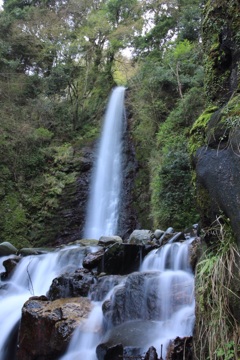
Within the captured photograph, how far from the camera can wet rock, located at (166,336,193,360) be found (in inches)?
157

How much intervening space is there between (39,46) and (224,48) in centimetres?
1824

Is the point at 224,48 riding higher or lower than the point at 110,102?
lower

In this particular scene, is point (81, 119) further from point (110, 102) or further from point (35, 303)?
point (35, 303)

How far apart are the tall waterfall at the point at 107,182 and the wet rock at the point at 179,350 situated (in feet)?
32.7

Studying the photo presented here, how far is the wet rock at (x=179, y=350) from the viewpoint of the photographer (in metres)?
4.00

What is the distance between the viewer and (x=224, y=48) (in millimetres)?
4414

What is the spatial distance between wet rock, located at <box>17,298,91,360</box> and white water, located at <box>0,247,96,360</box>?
1.42 m

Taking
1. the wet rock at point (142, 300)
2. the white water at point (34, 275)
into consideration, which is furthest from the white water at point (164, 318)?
the white water at point (34, 275)

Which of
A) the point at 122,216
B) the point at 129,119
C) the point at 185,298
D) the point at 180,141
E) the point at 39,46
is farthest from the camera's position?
the point at 39,46

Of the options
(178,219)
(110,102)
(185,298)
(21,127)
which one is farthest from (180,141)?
(110,102)

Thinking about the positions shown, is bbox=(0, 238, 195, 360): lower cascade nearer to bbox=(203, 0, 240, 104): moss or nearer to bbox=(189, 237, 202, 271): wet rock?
bbox=(189, 237, 202, 271): wet rock

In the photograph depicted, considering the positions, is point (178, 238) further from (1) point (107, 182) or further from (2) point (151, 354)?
(1) point (107, 182)

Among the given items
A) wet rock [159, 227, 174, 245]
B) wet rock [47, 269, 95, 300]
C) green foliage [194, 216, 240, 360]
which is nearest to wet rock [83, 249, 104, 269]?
wet rock [47, 269, 95, 300]

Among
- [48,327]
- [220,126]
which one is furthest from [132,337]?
[220,126]
